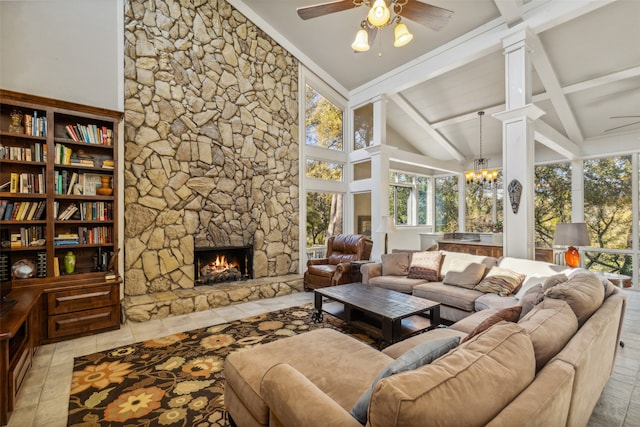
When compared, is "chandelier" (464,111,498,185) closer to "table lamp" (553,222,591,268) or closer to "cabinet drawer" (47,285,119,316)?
"table lamp" (553,222,591,268)

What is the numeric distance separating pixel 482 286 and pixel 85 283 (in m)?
4.47

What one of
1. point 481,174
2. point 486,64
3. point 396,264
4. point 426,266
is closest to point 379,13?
point 426,266

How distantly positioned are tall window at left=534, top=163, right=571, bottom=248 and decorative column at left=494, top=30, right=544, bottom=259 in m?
3.74

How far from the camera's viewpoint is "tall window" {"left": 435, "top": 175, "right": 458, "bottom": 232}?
8852mm

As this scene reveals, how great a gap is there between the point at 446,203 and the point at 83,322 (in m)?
8.66

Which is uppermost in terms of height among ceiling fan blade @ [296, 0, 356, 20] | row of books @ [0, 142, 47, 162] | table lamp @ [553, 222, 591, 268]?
ceiling fan blade @ [296, 0, 356, 20]

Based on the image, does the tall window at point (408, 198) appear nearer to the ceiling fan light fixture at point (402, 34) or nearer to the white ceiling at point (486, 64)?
the white ceiling at point (486, 64)

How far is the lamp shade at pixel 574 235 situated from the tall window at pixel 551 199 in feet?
11.7

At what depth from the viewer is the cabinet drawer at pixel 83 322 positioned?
3.19 m

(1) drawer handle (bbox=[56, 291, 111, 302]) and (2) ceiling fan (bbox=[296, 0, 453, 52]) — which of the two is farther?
(1) drawer handle (bbox=[56, 291, 111, 302])

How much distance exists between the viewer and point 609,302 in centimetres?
200

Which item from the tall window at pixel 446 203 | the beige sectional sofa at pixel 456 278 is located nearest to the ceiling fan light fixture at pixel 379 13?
the beige sectional sofa at pixel 456 278

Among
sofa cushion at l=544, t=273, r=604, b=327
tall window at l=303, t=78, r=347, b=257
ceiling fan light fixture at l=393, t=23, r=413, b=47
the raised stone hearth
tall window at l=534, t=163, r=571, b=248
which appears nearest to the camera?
sofa cushion at l=544, t=273, r=604, b=327

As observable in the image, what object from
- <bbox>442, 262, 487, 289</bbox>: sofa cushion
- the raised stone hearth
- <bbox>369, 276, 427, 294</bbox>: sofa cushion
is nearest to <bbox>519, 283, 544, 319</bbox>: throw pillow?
<bbox>442, 262, 487, 289</bbox>: sofa cushion
